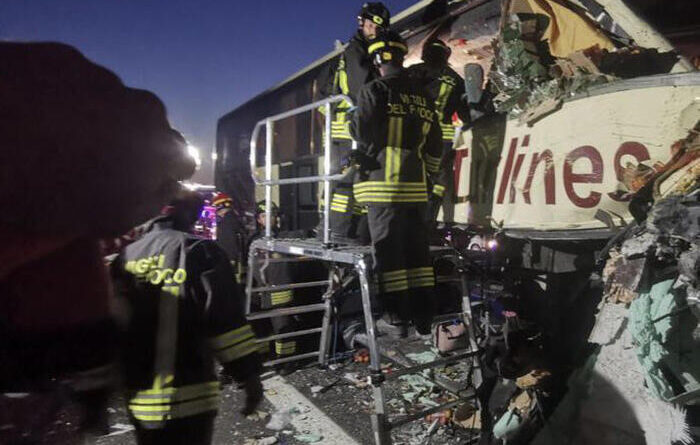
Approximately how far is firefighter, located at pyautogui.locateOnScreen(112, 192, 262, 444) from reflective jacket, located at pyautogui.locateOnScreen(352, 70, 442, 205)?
4.17 ft

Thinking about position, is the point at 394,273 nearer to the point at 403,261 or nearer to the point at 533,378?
the point at 403,261

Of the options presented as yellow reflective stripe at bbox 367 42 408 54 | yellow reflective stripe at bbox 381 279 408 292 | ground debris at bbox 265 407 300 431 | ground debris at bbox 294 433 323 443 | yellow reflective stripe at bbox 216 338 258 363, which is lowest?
ground debris at bbox 265 407 300 431

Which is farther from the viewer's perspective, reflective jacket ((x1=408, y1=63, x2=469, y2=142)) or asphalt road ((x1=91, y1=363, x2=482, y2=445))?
reflective jacket ((x1=408, y1=63, x2=469, y2=142))

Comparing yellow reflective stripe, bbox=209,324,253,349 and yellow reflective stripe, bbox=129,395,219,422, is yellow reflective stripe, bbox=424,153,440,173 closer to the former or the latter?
yellow reflective stripe, bbox=209,324,253,349

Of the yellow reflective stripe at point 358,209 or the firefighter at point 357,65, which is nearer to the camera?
the firefighter at point 357,65

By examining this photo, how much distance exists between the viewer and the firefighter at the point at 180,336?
203cm

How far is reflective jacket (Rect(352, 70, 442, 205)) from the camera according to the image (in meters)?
2.99

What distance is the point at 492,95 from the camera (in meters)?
3.61

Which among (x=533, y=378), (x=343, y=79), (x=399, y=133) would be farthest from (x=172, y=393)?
(x=343, y=79)

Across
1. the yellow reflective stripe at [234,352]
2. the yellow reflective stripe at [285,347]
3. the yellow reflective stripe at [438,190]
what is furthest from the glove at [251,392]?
the yellow reflective stripe at [285,347]

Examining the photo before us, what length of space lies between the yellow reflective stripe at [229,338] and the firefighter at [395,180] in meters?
1.12

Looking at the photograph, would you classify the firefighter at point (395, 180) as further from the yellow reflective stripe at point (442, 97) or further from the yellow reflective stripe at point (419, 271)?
the yellow reflective stripe at point (442, 97)

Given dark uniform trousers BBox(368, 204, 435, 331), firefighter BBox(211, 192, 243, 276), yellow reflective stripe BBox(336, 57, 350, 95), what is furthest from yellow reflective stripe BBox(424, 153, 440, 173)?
firefighter BBox(211, 192, 243, 276)

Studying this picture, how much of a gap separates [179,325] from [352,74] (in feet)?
7.63
